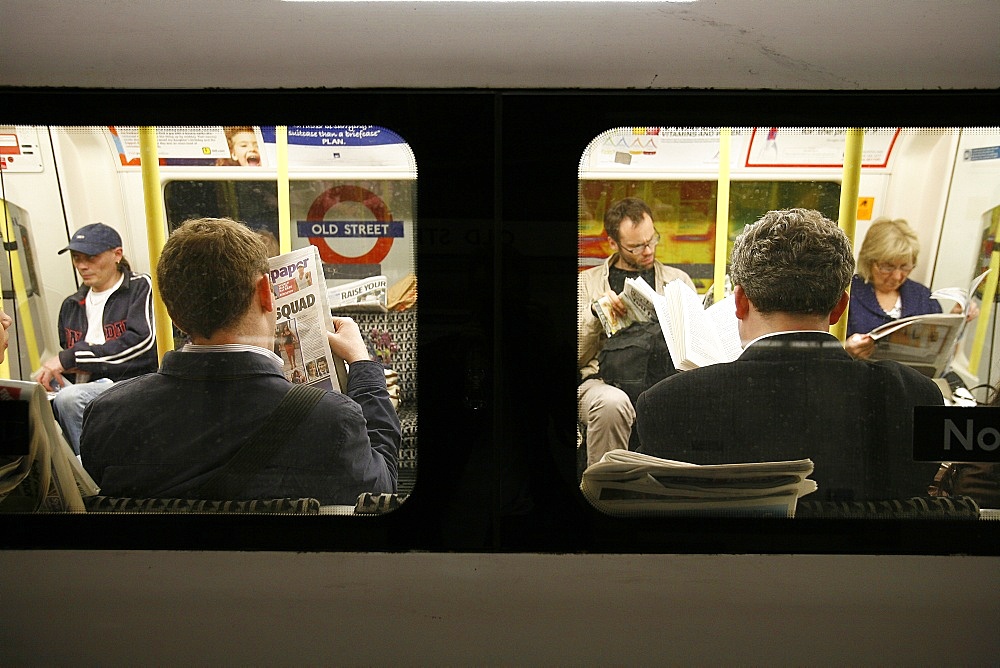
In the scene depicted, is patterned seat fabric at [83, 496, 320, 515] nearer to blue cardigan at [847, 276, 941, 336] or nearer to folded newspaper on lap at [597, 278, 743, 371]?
folded newspaper on lap at [597, 278, 743, 371]

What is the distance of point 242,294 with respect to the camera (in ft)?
5.49

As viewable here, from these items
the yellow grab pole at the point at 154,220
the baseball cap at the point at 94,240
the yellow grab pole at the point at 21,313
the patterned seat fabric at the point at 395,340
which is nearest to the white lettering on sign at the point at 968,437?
the patterned seat fabric at the point at 395,340

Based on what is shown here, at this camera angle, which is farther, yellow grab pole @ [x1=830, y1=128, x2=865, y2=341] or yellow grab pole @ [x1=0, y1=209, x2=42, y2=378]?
yellow grab pole @ [x1=0, y1=209, x2=42, y2=378]

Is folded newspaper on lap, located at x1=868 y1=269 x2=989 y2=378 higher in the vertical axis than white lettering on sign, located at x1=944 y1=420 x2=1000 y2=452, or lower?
higher

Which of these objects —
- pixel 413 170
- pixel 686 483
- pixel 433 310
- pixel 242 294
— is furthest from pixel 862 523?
pixel 242 294

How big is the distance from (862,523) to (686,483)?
46cm

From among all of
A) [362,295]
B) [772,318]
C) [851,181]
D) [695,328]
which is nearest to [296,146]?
[362,295]

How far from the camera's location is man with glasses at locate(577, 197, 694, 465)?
5.39 ft

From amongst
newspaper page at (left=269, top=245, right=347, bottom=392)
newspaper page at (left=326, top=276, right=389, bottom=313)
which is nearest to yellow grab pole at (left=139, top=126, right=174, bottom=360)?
newspaper page at (left=269, top=245, right=347, bottom=392)

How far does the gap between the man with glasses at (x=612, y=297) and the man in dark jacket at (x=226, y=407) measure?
49 cm

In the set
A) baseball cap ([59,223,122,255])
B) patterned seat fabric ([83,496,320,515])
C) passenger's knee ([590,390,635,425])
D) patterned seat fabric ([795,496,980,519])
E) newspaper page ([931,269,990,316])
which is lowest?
patterned seat fabric ([83,496,320,515])

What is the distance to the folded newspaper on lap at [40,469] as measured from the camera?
1717 mm

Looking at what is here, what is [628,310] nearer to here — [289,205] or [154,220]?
[289,205]

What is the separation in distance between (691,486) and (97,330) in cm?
155
